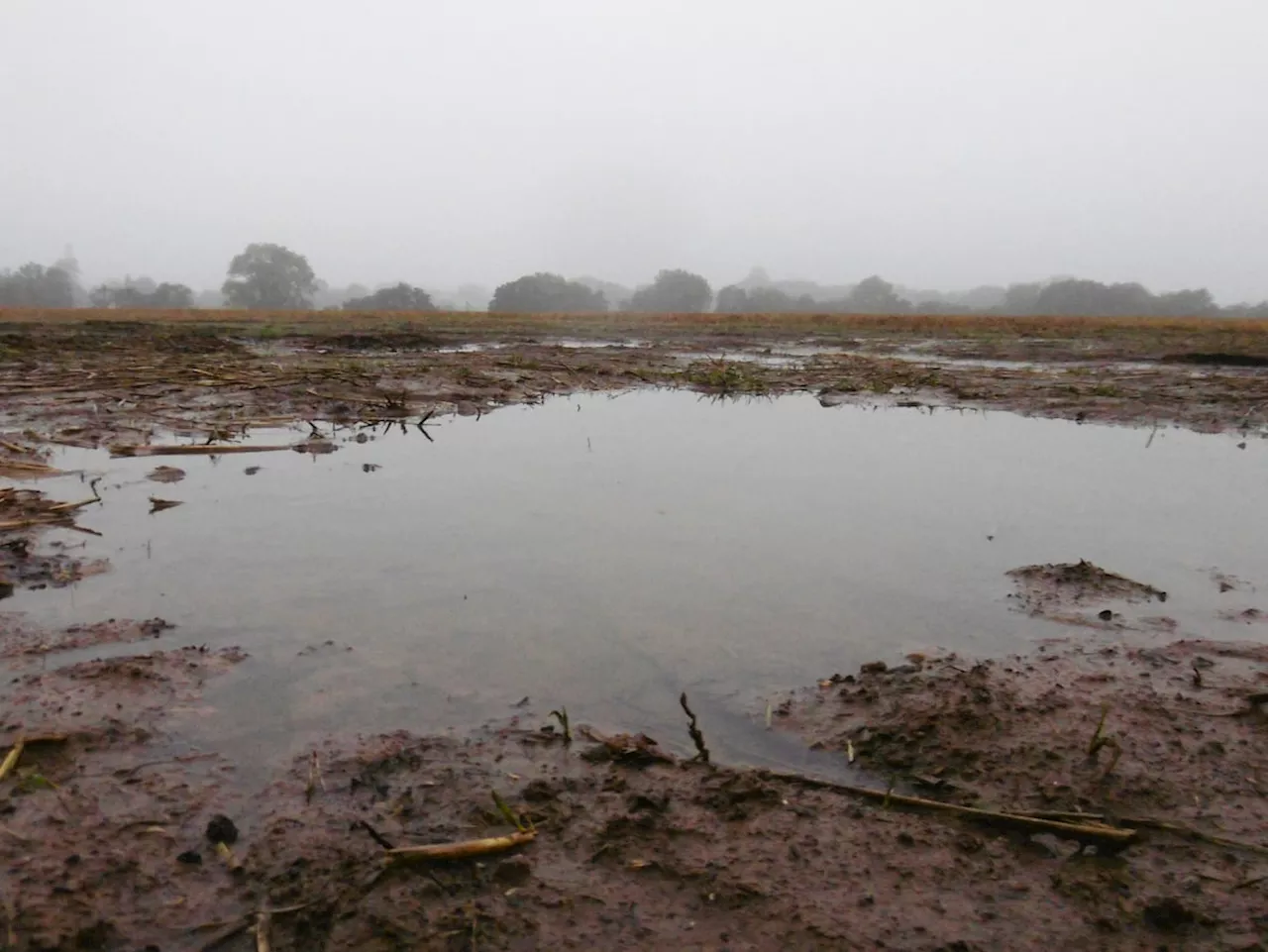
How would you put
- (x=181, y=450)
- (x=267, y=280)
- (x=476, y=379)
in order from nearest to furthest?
(x=181, y=450) → (x=476, y=379) → (x=267, y=280)

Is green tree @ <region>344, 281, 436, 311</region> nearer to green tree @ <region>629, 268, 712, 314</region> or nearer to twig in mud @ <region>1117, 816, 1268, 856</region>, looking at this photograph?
green tree @ <region>629, 268, 712, 314</region>

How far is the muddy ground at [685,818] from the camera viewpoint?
5.91 ft

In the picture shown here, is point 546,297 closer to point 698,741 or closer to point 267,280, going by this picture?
point 267,280

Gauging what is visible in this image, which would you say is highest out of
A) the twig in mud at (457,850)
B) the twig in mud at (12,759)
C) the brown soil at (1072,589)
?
the brown soil at (1072,589)

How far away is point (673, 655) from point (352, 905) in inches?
64.7

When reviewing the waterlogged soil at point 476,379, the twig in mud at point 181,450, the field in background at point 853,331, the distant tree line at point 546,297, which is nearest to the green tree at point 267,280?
the distant tree line at point 546,297

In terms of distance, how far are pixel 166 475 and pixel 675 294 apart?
3309 inches

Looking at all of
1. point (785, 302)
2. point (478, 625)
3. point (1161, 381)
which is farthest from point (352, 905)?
point (785, 302)

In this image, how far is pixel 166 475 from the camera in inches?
230

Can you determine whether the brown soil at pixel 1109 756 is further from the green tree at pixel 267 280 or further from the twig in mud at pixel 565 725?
the green tree at pixel 267 280

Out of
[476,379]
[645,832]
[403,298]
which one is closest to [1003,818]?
[645,832]

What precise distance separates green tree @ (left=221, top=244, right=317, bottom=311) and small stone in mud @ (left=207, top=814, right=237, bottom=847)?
83.6 metres

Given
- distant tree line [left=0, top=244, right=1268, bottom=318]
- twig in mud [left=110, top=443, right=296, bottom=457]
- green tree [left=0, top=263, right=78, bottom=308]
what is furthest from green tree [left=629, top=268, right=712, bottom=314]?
twig in mud [left=110, top=443, right=296, bottom=457]

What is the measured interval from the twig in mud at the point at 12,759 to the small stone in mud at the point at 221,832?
77 centimetres
